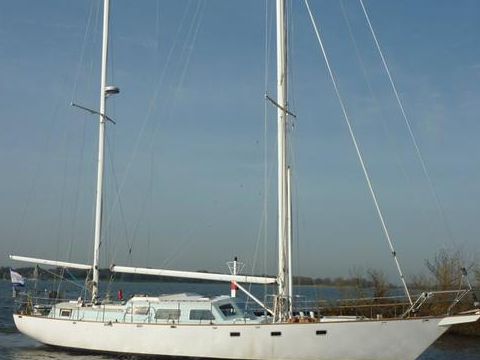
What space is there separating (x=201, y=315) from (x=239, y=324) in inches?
89.7

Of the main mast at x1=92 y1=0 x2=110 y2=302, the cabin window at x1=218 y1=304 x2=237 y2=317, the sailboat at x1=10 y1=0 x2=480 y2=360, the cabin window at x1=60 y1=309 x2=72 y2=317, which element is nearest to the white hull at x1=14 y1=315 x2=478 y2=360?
the sailboat at x1=10 y1=0 x2=480 y2=360

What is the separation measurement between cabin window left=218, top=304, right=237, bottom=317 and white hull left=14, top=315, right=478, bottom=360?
50.5 inches

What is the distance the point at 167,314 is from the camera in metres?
28.8

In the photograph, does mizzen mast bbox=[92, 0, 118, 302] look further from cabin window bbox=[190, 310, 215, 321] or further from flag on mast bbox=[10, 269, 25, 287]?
cabin window bbox=[190, 310, 215, 321]

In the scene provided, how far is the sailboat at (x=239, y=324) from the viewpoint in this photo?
82.4 feet

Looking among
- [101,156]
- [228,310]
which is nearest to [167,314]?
[228,310]

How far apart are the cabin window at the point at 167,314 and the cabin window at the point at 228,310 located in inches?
79.3

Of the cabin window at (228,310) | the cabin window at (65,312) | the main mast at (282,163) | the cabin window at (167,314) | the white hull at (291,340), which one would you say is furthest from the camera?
the cabin window at (65,312)

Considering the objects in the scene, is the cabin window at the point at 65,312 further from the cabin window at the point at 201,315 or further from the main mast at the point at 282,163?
the main mast at the point at 282,163

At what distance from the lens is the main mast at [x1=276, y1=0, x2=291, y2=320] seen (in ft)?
91.0

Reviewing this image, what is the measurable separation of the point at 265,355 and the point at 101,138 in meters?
15.5

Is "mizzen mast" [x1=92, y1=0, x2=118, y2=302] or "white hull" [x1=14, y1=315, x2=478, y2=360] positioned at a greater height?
"mizzen mast" [x1=92, y1=0, x2=118, y2=302]

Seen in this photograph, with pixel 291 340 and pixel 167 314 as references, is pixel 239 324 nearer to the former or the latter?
pixel 291 340

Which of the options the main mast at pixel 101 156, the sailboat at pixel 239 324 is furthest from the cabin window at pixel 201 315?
the main mast at pixel 101 156
